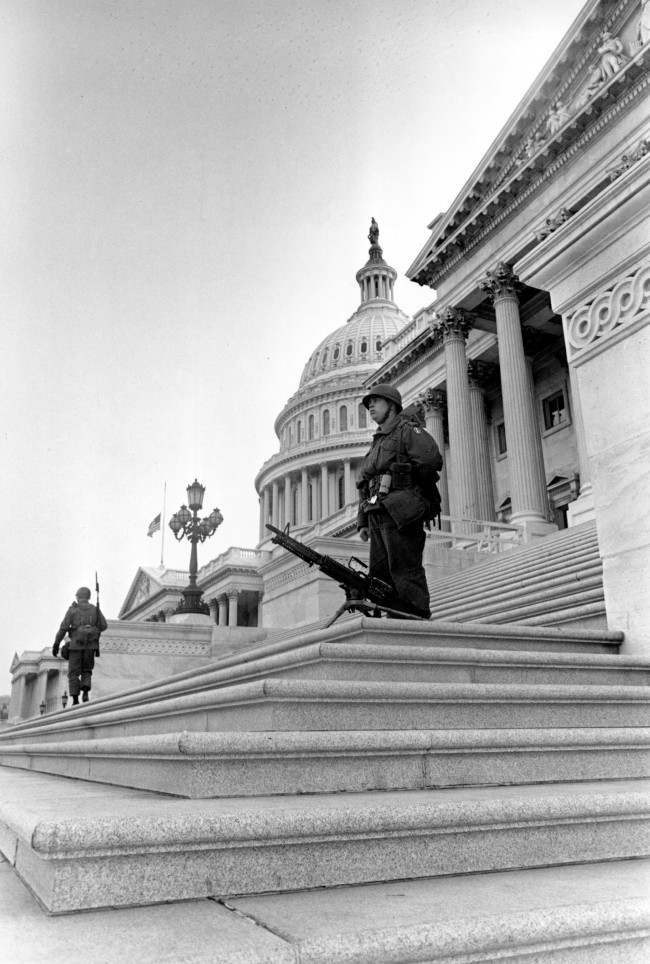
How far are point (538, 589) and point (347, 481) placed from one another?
7039 centimetres

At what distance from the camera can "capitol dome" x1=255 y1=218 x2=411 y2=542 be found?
8212cm

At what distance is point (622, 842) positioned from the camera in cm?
276

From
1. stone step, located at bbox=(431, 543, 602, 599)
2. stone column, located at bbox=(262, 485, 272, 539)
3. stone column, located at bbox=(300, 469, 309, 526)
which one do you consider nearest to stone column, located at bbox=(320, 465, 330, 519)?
stone column, located at bbox=(300, 469, 309, 526)

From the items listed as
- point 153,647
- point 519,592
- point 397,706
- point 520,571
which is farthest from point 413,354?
point 397,706

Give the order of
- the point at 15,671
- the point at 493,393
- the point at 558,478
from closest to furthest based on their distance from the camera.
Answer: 1. the point at 15,671
2. the point at 558,478
3. the point at 493,393

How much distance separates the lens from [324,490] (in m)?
81.5

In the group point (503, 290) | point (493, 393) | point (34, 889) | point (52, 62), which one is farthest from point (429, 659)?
point (493, 393)

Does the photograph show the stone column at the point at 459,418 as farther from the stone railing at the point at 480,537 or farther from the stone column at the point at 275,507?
the stone column at the point at 275,507

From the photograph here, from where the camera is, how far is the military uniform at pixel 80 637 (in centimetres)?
1269

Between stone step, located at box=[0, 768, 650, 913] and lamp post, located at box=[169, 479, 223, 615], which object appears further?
lamp post, located at box=[169, 479, 223, 615]

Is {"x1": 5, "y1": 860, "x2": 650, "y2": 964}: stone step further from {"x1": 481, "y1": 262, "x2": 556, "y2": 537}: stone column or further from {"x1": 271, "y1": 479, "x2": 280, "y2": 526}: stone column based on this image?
{"x1": 271, "y1": 479, "x2": 280, "y2": 526}: stone column

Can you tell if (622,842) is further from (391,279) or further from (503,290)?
(391,279)

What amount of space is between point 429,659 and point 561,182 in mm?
24478

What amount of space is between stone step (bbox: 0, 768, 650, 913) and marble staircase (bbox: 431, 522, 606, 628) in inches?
151
